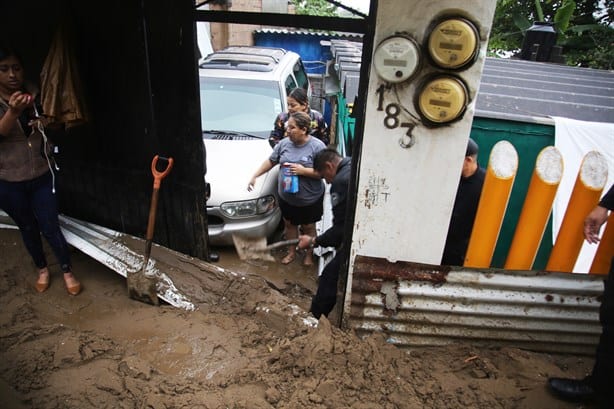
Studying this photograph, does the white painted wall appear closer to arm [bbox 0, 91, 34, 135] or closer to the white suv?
the white suv

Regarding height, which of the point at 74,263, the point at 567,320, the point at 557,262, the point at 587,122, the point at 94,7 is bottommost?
the point at 74,263

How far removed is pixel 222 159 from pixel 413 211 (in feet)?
7.98

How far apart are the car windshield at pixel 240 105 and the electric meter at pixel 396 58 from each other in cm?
284

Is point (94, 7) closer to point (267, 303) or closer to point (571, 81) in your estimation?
point (267, 303)

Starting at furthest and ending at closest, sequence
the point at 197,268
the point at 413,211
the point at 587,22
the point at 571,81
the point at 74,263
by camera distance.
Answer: the point at 587,22, the point at 571,81, the point at 74,263, the point at 197,268, the point at 413,211

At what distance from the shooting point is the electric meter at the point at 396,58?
183 centimetres

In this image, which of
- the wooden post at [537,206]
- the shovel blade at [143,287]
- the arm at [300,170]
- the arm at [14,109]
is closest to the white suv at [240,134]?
the arm at [300,170]

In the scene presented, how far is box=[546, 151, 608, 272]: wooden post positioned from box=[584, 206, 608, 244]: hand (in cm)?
5

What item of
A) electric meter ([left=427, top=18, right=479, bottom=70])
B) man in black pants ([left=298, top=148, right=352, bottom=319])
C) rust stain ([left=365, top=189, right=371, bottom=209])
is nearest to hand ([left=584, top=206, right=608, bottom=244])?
electric meter ([left=427, top=18, right=479, bottom=70])

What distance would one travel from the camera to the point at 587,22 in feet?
33.9

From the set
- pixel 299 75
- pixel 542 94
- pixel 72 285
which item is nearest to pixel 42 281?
pixel 72 285

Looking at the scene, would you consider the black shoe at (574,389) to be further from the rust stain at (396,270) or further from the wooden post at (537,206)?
the rust stain at (396,270)

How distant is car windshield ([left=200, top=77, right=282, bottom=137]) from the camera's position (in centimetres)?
466

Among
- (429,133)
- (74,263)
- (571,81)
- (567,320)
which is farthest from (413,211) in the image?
(571,81)
